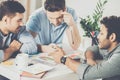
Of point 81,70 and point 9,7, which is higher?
point 9,7

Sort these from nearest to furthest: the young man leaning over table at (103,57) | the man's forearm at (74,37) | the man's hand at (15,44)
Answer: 1. the young man leaning over table at (103,57)
2. the man's hand at (15,44)
3. the man's forearm at (74,37)

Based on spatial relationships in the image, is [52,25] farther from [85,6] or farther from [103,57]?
[103,57]

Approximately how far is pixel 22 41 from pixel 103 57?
2.13 ft

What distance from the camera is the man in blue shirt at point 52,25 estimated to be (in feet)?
6.73

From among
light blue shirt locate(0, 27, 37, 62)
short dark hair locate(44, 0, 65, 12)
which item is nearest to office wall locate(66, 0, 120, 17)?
short dark hair locate(44, 0, 65, 12)

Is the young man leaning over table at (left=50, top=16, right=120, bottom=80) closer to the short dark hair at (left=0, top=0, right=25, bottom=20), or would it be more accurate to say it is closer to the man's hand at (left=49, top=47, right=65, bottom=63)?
the man's hand at (left=49, top=47, right=65, bottom=63)

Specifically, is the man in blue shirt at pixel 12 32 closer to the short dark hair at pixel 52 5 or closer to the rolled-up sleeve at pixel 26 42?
the rolled-up sleeve at pixel 26 42

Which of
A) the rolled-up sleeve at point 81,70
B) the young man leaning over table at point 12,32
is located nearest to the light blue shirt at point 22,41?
the young man leaning over table at point 12,32

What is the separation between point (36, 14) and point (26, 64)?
0.43 meters

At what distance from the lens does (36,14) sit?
6.81 ft

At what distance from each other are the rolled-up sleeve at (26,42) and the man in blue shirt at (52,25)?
0.04m

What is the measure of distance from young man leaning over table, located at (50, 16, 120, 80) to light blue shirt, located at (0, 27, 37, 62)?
17cm

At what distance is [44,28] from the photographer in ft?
6.87

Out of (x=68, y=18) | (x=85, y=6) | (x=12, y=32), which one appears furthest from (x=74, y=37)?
(x=12, y=32)
